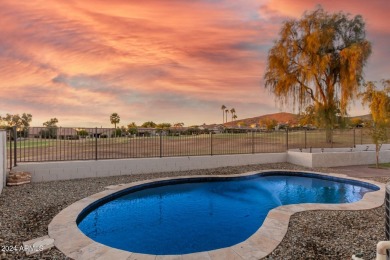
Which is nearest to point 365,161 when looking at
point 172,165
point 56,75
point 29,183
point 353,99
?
point 353,99

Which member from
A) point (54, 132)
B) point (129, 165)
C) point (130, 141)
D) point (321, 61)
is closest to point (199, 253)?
point (129, 165)

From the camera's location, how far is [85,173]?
10070mm

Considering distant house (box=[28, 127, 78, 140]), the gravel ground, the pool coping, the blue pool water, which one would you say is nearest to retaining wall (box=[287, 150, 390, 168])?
the blue pool water

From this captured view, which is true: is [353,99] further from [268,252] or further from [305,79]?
[268,252]

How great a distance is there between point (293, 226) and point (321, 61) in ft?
47.9

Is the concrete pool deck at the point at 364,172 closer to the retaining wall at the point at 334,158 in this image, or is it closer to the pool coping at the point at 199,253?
the retaining wall at the point at 334,158

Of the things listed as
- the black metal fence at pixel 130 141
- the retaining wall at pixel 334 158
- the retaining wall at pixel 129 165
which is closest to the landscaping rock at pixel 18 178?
the retaining wall at pixel 129 165

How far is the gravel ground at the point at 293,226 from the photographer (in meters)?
4.06

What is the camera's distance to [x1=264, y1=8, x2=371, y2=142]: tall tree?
55.3 feet

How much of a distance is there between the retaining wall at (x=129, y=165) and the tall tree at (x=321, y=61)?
6.39 metres

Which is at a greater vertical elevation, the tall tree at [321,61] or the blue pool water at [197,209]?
the tall tree at [321,61]

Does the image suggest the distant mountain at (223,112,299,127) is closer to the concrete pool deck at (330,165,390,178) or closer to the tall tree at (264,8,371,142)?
the tall tree at (264,8,371,142)

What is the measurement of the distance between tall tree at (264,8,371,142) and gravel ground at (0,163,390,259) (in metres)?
12.8

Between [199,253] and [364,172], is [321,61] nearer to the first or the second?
[364,172]
